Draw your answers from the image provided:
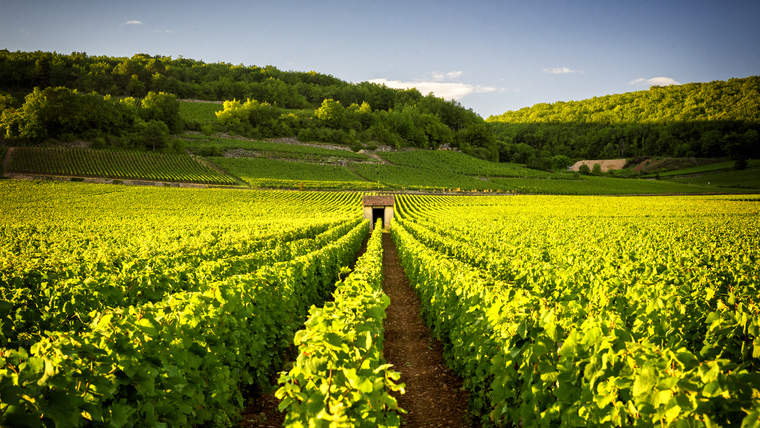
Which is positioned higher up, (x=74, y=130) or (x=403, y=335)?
(x=74, y=130)

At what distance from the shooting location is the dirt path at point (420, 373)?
5688 millimetres

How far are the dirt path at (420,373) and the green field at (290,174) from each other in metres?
57.7

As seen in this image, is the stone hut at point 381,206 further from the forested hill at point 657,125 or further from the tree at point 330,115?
the forested hill at point 657,125

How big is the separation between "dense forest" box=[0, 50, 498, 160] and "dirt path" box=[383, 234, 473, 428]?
8884 cm

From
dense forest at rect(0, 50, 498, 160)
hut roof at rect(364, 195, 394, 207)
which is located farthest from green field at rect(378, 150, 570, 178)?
hut roof at rect(364, 195, 394, 207)

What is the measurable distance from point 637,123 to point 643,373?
149 m

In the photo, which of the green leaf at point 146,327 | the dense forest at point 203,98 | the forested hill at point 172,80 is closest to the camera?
the green leaf at point 146,327

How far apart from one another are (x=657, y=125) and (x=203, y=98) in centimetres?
15241

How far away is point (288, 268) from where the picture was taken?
7.63 m

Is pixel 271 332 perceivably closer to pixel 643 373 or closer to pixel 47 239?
pixel 643 373

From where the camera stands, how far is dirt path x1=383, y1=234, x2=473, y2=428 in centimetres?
569

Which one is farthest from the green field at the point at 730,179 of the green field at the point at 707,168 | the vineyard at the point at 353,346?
the vineyard at the point at 353,346

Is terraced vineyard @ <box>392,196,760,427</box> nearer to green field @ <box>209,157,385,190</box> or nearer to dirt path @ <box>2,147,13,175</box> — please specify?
green field @ <box>209,157,385,190</box>

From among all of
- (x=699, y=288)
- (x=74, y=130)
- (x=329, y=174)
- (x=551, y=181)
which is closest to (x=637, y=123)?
(x=551, y=181)
